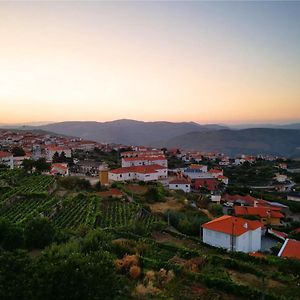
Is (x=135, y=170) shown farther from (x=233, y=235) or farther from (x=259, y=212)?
(x=233, y=235)

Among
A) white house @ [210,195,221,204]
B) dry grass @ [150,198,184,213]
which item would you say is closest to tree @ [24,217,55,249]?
dry grass @ [150,198,184,213]

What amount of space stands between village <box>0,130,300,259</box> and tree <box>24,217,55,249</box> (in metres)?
10.5

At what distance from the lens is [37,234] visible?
19.3 meters

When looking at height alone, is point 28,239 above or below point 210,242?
above

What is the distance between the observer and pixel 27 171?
4847cm

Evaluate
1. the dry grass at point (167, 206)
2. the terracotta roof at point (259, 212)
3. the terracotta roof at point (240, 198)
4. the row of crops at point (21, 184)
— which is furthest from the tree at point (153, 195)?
the terracotta roof at point (240, 198)

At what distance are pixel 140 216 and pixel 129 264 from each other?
15.6 m

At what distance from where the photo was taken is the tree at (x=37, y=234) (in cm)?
1931

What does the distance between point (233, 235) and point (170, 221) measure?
743 centimetres

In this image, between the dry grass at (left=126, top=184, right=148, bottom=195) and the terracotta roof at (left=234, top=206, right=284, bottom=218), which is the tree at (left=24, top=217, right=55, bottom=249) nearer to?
the terracotta roof at (left=234, top=206, right=284, bottom=218)

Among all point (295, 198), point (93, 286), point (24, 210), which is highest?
point (93, 286)

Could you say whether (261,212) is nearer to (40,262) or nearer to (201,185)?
(201,185)

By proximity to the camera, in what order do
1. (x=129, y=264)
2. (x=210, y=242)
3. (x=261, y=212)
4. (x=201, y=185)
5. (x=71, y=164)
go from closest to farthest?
→ (x=129, y=264) < (x=210, y=242) < (x=261, y=212) < (x=201, y=185) < (x=71, y=164)

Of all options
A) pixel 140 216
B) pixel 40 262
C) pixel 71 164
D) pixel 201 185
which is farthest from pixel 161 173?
pixel 40 262
